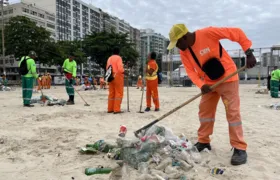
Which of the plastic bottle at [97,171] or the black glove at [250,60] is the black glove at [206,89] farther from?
the plastic bottle at [97,171]

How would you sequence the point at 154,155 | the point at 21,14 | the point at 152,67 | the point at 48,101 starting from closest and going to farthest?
the point at 154,155, the point at 152,67, the point at 48,101, the point at 21,14

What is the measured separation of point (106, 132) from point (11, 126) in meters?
2.12

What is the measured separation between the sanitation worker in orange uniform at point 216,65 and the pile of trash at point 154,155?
1.87 ft

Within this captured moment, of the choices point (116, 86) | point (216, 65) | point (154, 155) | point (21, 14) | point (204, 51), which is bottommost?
point (154, 155)

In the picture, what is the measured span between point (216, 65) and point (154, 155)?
4.62 feet

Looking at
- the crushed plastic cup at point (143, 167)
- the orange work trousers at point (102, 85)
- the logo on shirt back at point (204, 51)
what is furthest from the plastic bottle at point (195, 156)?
the orange work trousers at point (102, 85)

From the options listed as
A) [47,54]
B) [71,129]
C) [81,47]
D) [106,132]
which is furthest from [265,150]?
[81,47]

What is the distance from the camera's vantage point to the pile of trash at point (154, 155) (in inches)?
113

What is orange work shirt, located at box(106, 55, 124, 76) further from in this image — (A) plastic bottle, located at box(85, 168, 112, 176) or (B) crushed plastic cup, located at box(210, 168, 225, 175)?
(B) crushed plastic cup, located at box(210, 168, 225, 175)

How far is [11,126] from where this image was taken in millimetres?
5473

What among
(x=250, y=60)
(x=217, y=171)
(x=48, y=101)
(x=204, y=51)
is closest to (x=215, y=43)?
(x=204, y=51)

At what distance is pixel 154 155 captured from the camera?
3.18 metres

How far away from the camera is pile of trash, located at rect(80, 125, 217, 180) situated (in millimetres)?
2867

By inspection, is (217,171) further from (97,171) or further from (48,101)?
(48,101)
